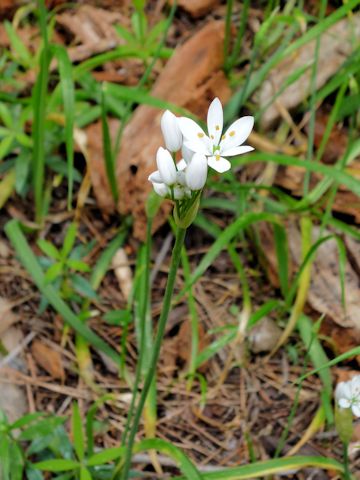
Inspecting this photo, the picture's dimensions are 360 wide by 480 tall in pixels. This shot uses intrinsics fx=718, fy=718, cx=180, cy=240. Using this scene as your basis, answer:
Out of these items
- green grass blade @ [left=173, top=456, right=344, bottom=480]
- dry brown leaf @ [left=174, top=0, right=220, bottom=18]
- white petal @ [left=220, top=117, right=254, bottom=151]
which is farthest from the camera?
dry brown leaf @ [left=174, top=0, right=220, bottom=18]

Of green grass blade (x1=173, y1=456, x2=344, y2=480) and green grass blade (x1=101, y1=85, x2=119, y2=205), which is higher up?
green grass blade (x1=101, y1=85, x2=119, y2=205)

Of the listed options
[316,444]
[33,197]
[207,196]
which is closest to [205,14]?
[207,196]

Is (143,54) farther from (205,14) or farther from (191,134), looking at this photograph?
(191,134)

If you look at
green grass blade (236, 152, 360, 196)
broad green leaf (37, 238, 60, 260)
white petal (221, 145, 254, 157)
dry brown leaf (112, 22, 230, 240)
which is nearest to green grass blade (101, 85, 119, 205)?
dry brown leaf (112, 22, 230, 240)

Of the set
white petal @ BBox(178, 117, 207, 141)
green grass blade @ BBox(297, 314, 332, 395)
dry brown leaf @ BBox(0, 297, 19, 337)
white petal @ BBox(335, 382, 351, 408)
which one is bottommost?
green grass blade @ BBox(297, 314, 332, 395)

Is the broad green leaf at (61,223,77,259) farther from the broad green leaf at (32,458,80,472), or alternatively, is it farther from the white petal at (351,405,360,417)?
the white petal at (351,405,360,417)

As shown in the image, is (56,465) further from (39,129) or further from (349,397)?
(39,129)

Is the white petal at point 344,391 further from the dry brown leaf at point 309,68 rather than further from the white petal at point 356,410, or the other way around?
the dry brown leaf at point 309,68

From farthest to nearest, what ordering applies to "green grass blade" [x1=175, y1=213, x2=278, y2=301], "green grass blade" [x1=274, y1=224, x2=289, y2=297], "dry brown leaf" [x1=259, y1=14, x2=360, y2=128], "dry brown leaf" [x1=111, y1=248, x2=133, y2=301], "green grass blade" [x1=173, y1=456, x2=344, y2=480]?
"dry brown leaf" [x1=259, y1=14, x2=360, y2=128] < "dry brown leaf" [x1=111, y1=248, x2=133, y2=301] < "green grass blade" [x1=274, y1=224, x2=289, y2=297] < "green grass blade" [x1=175, y1=213, x2=278, y2=301] < "green grass blade" [x1=173, y1=456, x2=344, y2=480]
